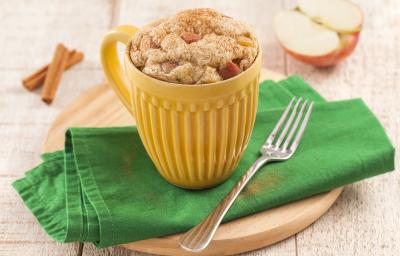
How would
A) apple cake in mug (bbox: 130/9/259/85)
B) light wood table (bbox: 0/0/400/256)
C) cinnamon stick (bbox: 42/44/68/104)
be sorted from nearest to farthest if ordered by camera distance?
apple cake in mug (bbox: 130/9/259/85)
light wood table (bbox: 0/0/400/256)
cinnamon stick (bbox: 42/44/68/104)

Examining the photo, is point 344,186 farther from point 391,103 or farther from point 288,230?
point 391,103

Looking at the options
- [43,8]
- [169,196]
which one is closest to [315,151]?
[169,196]

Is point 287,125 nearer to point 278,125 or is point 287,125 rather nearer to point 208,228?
point 278,125

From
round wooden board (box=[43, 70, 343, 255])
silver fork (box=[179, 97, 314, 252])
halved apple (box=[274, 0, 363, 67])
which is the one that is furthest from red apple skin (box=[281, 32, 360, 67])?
round wooden board (box=[43, 70, 343, 255])

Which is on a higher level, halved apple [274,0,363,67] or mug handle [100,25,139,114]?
mug handle [100,25,139,114]

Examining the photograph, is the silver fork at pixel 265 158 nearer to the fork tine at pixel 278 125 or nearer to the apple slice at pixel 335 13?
the fork tine at pixel 278 125

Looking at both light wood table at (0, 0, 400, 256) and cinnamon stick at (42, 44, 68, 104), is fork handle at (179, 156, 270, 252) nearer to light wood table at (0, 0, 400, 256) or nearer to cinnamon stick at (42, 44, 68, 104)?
light wood table at (0, 0, 400, 256)
